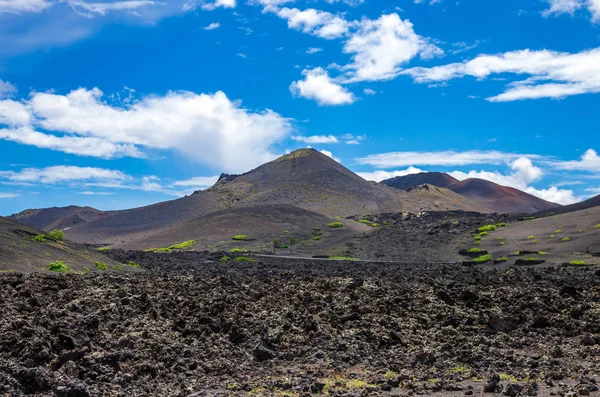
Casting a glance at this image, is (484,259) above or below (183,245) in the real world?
below

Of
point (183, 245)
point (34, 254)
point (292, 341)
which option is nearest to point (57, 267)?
point (34, 254)

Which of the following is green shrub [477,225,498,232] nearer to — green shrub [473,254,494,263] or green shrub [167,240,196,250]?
green shrub [473,254,494,263]

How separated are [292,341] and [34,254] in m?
26.5

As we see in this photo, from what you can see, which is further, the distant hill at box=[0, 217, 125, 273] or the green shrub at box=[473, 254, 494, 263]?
the green shrub at box=[473, 254, 494, 263]

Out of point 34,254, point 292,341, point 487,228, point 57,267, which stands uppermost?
point 487,228

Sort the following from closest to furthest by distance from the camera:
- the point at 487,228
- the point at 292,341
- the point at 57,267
→ the point at 292,341 → the point at 57,267 → the point at 487,228

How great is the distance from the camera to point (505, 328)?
20.4 metres

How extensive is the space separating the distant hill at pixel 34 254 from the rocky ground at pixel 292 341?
7132 mm

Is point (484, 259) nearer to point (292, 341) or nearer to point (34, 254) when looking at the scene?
point (34, 254)

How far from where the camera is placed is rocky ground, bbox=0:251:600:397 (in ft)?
44.7

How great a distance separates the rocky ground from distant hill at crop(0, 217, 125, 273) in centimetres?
713

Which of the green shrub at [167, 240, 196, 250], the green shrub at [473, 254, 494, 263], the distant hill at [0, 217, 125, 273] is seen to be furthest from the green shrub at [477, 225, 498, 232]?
the green shrub at [167, 240, 196, 250]

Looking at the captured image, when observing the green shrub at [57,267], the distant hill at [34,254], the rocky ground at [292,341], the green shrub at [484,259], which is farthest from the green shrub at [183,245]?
the rocky ground at [292,341]

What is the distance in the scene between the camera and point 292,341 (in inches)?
755
